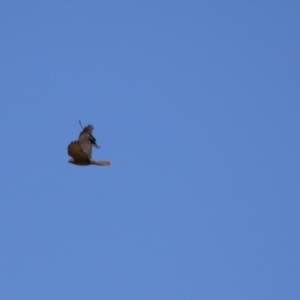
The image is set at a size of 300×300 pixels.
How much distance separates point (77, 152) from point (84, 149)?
0.78 feet

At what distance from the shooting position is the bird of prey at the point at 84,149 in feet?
116

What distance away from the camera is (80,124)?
36344 millimetres

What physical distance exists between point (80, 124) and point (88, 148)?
997 mm

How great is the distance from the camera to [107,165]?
3541 cm

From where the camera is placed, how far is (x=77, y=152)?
35.2 meters

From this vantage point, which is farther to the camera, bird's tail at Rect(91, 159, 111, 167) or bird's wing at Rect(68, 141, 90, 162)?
bird's tail at Rect(91, 159, 111, 167)

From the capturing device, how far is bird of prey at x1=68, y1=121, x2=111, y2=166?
35.2 meters

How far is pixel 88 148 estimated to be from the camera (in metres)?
35.7

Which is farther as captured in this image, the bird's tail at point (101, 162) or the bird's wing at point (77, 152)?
the bird's tail at point (101, 162)

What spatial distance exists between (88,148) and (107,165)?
75 cm

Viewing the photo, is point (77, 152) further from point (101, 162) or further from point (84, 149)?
point (101, 162)

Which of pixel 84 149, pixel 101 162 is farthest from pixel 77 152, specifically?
pixel 101 162

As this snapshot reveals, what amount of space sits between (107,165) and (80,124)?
167cm

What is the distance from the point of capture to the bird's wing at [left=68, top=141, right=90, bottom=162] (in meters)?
35.2
